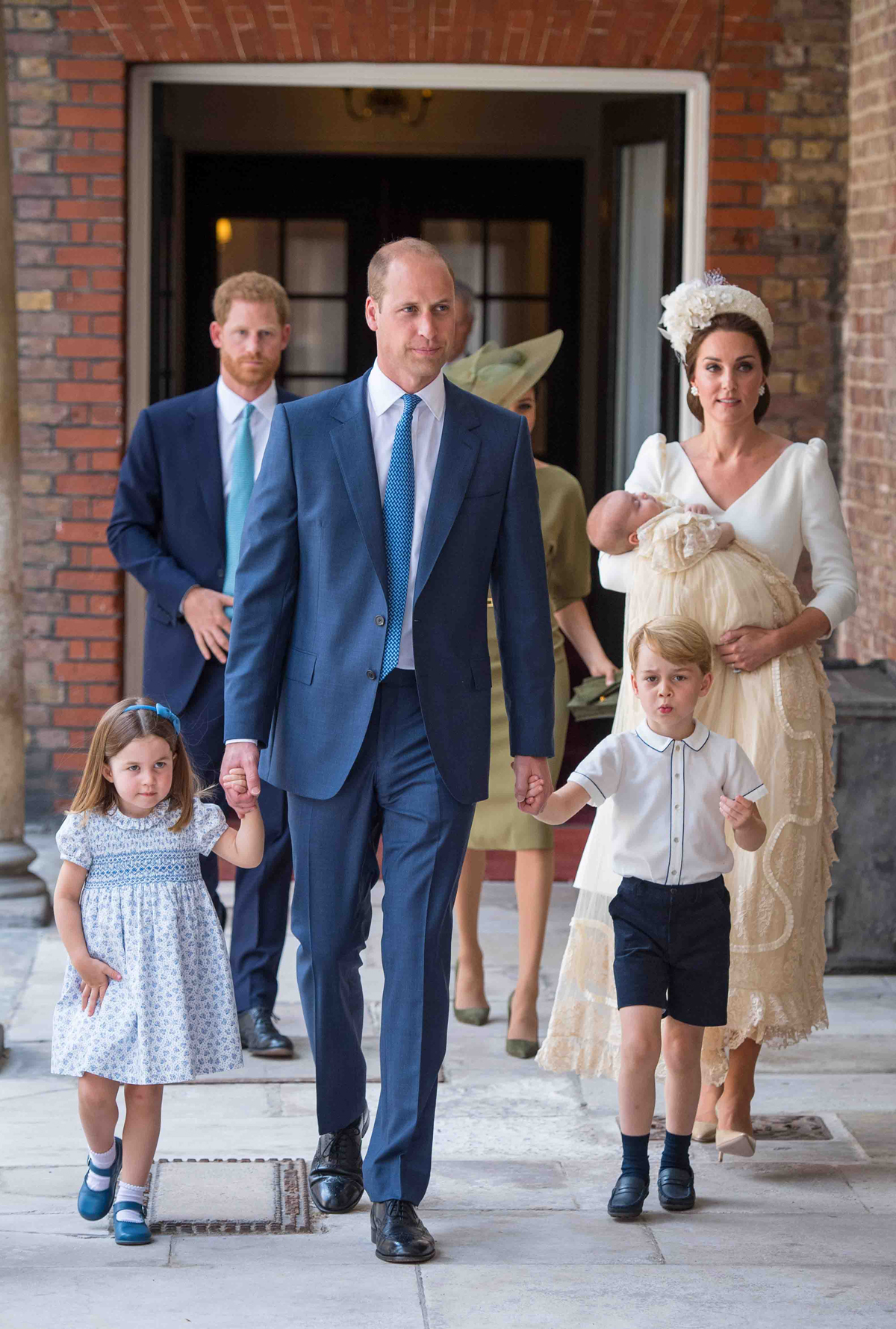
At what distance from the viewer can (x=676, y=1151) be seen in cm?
344

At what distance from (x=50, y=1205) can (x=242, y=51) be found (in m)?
4.49

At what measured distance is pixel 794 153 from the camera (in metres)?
6.59

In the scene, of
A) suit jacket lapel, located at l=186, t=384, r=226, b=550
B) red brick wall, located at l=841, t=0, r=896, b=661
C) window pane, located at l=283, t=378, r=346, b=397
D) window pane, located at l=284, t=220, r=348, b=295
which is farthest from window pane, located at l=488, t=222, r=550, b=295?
suit jacket lapel, located at l=186, t=384, r=226, b=550

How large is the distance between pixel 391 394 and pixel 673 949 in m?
1.16

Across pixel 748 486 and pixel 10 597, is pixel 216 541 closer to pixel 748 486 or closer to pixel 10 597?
pixel 748 486

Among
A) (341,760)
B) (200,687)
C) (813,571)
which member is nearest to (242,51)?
(200,687)

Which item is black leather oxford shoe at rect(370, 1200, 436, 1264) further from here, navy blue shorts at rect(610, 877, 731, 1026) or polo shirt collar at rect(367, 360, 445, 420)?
polo shirt collar at rect(367, 360, 445, 420)

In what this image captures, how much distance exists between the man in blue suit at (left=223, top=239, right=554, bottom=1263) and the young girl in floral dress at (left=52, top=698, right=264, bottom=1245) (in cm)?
15

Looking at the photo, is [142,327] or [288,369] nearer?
[142,327]

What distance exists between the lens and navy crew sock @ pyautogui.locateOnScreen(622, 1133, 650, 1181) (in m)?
3.36

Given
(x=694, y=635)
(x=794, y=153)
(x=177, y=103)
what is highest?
(x=177, y=103)

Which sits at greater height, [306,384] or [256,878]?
[306,384]

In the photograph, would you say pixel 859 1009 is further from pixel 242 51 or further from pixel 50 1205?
pixel 242 51

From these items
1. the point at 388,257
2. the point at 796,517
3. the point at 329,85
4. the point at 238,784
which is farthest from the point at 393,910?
the point at 329,85
